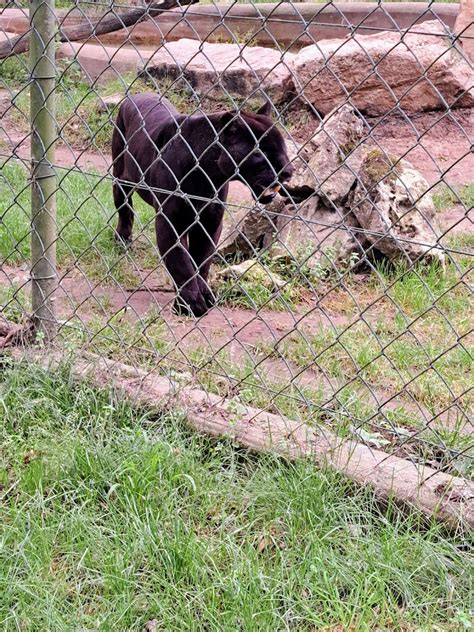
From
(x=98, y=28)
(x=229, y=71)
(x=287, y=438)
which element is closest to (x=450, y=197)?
(x=98, y=28)

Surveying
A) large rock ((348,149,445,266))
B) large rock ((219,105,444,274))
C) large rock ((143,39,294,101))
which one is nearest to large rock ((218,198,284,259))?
large rock ((219,105,444,274))

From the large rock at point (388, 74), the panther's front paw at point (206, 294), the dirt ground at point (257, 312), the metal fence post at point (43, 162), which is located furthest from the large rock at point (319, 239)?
the large rock at point (388, 74)

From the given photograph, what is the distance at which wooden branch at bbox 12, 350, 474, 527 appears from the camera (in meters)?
2.53

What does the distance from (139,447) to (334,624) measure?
3.15 ft

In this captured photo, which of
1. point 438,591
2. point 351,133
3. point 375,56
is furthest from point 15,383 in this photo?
point 375,56

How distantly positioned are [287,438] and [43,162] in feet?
4.98

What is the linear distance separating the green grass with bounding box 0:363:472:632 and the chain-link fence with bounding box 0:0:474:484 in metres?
0.31

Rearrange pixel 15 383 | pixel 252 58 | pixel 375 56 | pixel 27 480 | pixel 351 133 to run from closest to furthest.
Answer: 1. pixel 27 480
2. pixel 15 383
3. pixel 351 133
4. pixel 375 56
5. pixel 252 58

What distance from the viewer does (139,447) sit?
285 cm

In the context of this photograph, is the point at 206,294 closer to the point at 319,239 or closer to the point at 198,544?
the point at 319,239

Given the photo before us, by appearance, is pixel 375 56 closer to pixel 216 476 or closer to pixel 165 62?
pixel 165 62

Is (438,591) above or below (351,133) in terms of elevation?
above

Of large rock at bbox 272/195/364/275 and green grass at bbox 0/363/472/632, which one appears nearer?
green grass at bbox 0/363/472/632

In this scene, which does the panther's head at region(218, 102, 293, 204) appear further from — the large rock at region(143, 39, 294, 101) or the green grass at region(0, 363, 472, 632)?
the large rock at region(143, 39, 294, 101)
